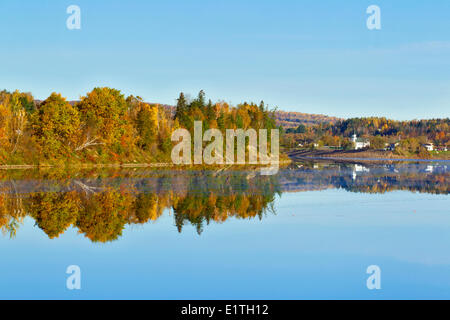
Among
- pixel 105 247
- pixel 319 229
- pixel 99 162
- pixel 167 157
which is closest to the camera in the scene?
pixel 105 247

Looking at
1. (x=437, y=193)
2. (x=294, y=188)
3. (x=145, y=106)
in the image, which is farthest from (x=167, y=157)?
(x=437, y=193)

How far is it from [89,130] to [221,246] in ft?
203

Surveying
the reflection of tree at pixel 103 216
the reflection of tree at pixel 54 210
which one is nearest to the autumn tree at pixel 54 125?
the reflection of tree at pixel 54 210

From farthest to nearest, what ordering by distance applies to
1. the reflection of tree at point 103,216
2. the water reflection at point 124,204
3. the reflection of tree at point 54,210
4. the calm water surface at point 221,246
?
the water reflection at point 124,204
the reflection of tree at point 54,210
the reflection of tree at point 103,216
the calm water surface at point 221,246

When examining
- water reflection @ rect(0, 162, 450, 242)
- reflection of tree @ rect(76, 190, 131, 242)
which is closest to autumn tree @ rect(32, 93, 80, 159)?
water reflection @ rect(0, 162, 450, 242)

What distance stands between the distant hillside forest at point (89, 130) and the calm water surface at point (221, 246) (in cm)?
3909

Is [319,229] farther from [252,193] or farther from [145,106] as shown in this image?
[145,106]

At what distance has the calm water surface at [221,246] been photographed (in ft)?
40.3

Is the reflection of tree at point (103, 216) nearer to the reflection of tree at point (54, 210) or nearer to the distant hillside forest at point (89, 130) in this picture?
the reflection of tree at point (54, 210)

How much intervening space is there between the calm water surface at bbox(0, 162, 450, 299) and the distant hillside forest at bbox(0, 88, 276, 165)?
39086 millimetres

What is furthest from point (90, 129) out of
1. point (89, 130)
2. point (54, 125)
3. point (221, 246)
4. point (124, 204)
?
point (221, 246)

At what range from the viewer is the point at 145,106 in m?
89.6

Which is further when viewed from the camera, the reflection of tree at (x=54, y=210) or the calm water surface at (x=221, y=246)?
the reflection of tree at (x=54, y=210)
